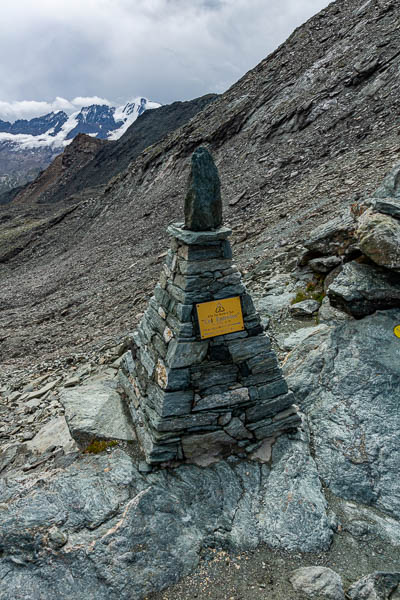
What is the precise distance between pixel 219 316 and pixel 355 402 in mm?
3448

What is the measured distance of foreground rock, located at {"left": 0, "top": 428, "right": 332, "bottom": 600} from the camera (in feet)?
16.7

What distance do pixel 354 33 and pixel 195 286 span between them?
33159 mm

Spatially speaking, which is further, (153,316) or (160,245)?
(160,245)

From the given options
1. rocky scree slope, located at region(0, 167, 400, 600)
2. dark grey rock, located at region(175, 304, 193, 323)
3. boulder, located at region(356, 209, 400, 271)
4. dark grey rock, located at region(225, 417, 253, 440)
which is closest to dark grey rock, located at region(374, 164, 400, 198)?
rocky scree slope, located at region(0, 167, 400, 600)

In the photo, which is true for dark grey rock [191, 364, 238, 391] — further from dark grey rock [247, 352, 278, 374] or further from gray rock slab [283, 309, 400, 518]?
gray rock slab [283, 309, 400, 518]

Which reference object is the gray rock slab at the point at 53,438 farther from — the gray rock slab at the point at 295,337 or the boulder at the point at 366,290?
the boulder at the point at 366,290

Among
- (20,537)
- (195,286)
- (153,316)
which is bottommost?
(20,537)

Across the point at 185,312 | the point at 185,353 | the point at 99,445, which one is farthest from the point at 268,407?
the point at 99,445

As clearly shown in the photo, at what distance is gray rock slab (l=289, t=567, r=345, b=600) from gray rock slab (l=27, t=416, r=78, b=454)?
168 inches

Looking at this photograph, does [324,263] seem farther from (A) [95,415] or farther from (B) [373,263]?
(A) [95,415]

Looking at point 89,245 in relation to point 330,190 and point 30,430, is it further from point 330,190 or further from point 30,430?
point 30,430

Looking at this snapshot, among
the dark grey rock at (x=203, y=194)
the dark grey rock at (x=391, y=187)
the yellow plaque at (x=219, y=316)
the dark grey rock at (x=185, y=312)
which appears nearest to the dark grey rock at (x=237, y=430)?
the yellow plaque at (x=219, y=316)

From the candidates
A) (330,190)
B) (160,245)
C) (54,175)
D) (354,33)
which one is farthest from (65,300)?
(54,175)

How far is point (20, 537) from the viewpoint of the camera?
208 inches
